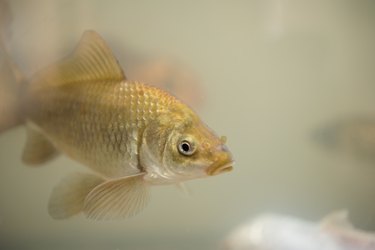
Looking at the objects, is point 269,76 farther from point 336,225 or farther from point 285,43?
point 336,225

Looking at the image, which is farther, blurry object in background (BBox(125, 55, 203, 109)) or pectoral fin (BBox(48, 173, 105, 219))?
blurry object in background (BBox(125, 55, 203, 109))

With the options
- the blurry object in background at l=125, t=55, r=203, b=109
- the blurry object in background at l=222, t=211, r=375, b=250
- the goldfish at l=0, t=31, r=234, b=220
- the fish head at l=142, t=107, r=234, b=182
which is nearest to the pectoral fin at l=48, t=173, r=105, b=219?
the goldfish at l=0, t=31, r=234, b=220

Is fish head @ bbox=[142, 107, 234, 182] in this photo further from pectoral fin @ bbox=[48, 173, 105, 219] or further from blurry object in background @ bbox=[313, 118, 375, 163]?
blurry object in background @ bbox=[313, 118, 375, 163]

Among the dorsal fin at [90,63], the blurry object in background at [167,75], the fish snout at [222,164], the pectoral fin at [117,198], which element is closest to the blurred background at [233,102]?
the blurry object in background at [167,75]

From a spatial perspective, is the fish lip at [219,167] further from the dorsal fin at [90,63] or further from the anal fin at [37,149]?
the anal fin at [37,149]

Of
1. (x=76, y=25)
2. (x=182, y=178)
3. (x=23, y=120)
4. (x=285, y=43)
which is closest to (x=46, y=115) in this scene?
(x=23, y=120)

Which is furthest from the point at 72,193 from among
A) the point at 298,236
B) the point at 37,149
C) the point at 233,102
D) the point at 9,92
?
the point at 298,236

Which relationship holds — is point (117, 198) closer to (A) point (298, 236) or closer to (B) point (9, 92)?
(B) point (9, 92)
